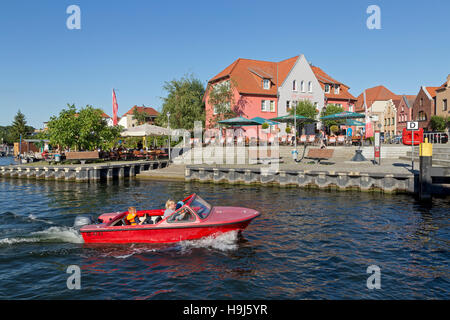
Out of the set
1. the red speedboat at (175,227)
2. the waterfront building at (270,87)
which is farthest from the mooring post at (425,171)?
the waterfront building at (270,87)

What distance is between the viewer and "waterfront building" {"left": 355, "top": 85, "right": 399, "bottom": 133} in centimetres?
7300

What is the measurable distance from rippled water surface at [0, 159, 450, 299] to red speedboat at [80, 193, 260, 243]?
0.30 m

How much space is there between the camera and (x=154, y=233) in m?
11.0

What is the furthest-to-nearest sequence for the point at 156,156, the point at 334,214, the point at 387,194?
the point at 156,156 < the point at 387,194 < the point at 334,214

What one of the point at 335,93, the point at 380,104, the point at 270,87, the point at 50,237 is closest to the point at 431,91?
the point at 335,93

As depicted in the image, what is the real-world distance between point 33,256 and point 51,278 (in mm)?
2198

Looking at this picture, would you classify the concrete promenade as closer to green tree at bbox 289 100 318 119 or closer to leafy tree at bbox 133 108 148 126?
green tree at bbox 289 100 318 119

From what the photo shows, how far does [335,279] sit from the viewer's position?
28.5 ft

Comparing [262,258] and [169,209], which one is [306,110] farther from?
[262,258]

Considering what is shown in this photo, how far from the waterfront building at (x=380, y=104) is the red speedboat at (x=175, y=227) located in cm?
6977

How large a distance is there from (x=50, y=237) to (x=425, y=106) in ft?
202

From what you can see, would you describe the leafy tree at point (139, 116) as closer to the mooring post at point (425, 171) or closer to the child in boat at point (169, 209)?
the mooring post at point (425, 171)
